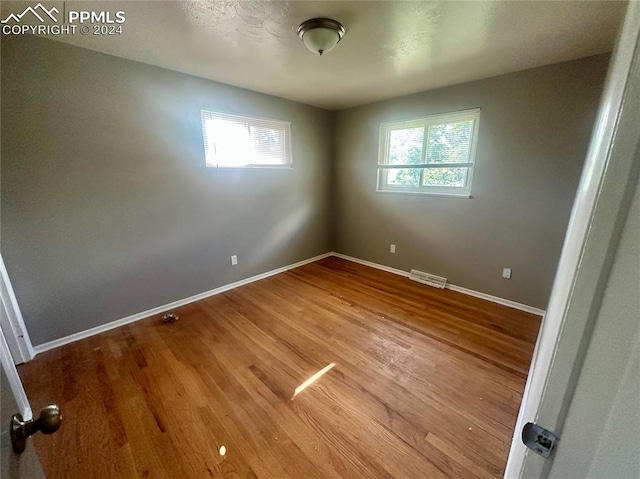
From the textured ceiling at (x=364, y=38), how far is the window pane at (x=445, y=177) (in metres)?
0.91

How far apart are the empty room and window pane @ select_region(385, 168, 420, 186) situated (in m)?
0.03

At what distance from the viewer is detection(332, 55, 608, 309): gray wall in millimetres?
2166

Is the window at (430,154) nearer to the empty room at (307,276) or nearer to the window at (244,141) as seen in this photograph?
the empty room at (307,276)

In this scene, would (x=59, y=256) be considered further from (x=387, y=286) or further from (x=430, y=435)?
(x=387, y=286)

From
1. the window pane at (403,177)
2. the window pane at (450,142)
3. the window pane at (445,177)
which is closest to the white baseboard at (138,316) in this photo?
the window pane at (403,177)

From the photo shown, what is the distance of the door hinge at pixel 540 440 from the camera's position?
438mm

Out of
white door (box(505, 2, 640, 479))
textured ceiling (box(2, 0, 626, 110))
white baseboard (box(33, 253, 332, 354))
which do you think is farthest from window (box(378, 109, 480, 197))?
white door (box(505, 2, 640, 479))

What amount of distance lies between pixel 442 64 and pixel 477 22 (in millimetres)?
627

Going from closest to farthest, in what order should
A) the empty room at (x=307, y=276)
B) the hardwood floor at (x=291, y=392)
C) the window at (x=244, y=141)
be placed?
1. the empty room at (x=307, y=276)
2. the hardwood floor at (x=291, y=392)
3. the window at (x=244, y=141)

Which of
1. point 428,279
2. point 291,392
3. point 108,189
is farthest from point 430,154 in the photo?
point 108,189

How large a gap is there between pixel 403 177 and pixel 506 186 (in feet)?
3.77

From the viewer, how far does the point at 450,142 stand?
2861 mm

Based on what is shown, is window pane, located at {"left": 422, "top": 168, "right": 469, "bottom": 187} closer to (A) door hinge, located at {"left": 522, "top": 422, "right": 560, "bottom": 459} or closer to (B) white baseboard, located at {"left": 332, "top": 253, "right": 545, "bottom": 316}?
(B) white baseboard, located at {"left": 332, "top": 253, "right": 545, "bottom": 316}

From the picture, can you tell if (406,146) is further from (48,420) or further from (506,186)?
(48,420)
